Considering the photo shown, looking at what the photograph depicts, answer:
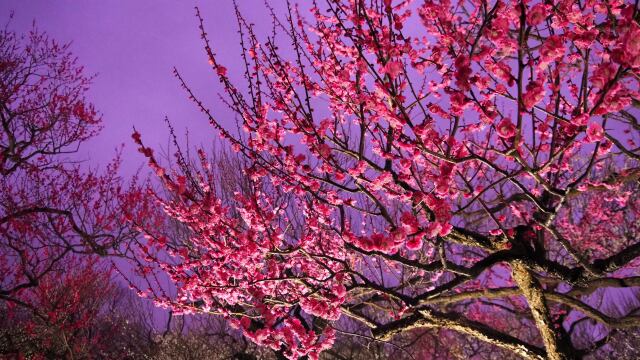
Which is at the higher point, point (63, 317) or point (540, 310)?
point (540, 310)

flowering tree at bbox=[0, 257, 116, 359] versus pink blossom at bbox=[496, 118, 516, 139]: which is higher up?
pink blossom at bbox=[496, 118, 516, 139]

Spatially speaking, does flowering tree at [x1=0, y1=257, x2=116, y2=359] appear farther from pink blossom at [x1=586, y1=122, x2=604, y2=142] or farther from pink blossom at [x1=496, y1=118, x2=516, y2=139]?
pink blossom at [x1=586, y1=122, x2=604, y2=142]

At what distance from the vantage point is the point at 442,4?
4.14 metres

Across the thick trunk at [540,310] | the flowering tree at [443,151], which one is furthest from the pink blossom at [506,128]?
the thick trunk at [540,310]

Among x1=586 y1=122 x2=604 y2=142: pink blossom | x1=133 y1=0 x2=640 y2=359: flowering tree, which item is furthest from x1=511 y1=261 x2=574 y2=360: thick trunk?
x1=586 y1=122 x2=604 y2=142: pink blossom

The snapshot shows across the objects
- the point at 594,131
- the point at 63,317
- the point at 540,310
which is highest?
the point at 594,131

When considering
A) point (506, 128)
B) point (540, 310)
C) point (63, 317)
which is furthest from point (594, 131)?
point (63, 317)

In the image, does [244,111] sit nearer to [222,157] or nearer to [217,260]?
[217,260]

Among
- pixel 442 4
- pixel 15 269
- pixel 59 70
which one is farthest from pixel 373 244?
pixel 15 269

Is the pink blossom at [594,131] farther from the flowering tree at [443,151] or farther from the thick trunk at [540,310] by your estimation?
the thick trunk at [540,310]

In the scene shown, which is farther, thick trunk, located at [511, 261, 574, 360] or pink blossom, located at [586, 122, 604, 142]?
Result: thick trunk, located at [511, 261, 574, 360]

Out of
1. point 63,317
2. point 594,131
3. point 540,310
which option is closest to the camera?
point 594,131

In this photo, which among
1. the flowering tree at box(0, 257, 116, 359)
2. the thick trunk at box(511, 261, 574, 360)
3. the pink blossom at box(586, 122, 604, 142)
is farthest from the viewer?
the flowering tree at box(0, 257, 116, 359)

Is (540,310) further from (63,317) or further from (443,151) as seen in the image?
(63,317)
